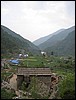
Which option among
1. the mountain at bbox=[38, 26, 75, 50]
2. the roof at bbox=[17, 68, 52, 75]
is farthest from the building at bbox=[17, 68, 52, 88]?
the mountain at bbox=[38, 26, 75, 50]

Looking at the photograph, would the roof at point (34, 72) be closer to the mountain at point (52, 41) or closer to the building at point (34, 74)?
the building at point (34, 74)

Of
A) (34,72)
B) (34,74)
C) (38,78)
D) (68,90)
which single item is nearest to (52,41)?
(34,72)

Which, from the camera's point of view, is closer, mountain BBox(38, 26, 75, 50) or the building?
the building

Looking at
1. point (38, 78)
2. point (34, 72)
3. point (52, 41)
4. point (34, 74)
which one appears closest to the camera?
point (38, 78)

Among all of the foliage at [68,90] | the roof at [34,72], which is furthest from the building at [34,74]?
the foliage at [68,90]

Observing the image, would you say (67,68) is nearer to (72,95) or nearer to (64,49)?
(72,95)

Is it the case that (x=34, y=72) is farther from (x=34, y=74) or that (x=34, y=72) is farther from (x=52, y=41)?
(x=52, y=41)

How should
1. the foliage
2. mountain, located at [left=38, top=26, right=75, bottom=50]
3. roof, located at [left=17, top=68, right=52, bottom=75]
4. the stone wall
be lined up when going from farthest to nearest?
mountain, located at [left=38, top=26, right=75, bottom=50] → roof, located at [left=17, top=68, right=52, bottom=75] → the stone wall → the foliage

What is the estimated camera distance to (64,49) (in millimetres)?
75125

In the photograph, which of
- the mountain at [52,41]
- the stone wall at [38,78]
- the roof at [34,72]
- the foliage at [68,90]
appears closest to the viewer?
the foliage at [68,90]

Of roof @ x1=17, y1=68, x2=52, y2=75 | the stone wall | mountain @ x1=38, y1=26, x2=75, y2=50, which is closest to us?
the stone wall

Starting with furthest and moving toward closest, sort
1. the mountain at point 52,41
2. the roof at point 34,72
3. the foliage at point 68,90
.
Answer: the mountain at point 52,41 → the roof at point 34,72 → the foliage at point 68,90

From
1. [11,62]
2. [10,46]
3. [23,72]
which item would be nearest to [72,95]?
[23,72]

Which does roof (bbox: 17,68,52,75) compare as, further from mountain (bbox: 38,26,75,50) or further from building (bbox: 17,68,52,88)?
mountain (bbox: 38,26,75,50)
